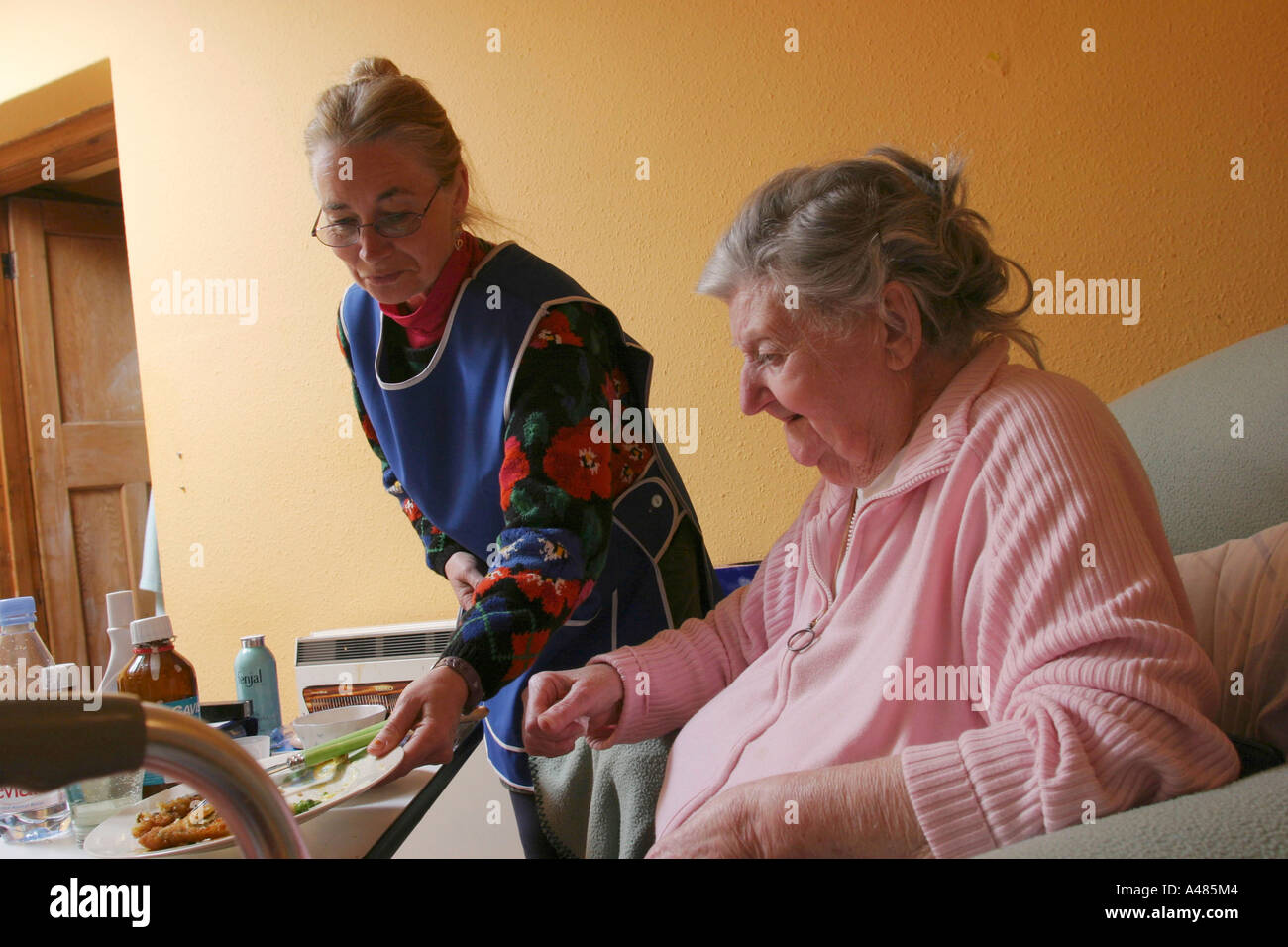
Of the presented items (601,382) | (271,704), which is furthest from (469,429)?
(271,704)

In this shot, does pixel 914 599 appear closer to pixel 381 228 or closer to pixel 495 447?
pixel 495 447

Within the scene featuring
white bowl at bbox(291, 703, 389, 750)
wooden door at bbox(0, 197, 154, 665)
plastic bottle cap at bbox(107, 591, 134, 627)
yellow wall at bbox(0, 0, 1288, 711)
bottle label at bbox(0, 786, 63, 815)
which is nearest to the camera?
bottle label at bbox(0, 786, 63, 815)

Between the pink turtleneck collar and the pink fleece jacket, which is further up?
the pink turtleneck collar

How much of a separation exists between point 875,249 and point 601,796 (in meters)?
0.69

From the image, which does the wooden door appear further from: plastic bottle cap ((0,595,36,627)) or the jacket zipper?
the jacket zipper

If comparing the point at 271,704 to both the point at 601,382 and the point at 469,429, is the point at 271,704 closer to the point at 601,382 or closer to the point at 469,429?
the point at 469,429

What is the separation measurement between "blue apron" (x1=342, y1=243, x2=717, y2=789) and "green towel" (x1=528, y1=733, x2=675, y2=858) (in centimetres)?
6

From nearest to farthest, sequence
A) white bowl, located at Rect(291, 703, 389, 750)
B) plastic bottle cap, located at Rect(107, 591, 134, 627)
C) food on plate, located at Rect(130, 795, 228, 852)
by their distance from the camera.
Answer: food on plate, located at Rect(130, 795, 228, 852), white bowl, located at Rect(291, 703, 389, 750), plastic bottle cap, located at Rect(107, 591, 134, 627)

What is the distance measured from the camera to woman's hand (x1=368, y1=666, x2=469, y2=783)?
80 cm

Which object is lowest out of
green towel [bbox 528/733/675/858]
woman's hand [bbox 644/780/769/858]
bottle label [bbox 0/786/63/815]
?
green towel [bbox 528/733/675/858]

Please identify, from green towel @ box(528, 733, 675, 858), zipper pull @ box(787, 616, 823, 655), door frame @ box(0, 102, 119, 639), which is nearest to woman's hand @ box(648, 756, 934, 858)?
zipper pull @ box(787, 616, 823, 655)

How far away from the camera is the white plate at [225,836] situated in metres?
0.72

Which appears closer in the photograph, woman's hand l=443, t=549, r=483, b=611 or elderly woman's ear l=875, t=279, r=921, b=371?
elderly woman's ear l=875, t=279, r=921, b=371

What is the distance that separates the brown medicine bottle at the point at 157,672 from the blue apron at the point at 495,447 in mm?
373
